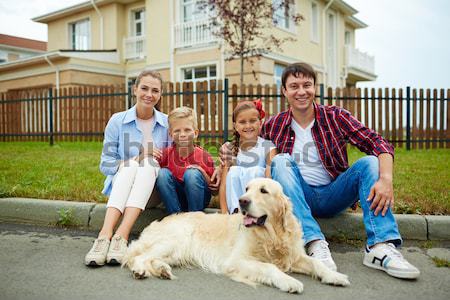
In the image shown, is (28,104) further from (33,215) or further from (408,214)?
(408,214)

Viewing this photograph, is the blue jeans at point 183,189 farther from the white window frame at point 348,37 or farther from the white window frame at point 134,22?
the white window frame at point 348,37

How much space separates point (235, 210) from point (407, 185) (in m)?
2.81

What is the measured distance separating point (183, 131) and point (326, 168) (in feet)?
4.64

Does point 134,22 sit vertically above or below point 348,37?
below

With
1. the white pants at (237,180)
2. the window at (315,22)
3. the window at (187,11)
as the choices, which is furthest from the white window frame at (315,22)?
A: the white pants at (237,180)

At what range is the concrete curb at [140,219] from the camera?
149 inches

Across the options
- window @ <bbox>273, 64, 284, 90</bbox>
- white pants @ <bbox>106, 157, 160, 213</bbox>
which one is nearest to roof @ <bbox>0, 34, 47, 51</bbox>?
window @ <bbox>273, 64, 284, 90</bbox>

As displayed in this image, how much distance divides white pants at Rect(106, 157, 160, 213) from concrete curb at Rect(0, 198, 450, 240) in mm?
683

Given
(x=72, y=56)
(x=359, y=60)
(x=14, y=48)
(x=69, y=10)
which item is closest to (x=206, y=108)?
(x=72, y=56)

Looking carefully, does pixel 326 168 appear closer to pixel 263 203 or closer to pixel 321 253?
pixel 321 253

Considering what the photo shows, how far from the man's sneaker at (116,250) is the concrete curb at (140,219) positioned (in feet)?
3.08

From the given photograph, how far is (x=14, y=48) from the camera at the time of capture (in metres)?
37.4

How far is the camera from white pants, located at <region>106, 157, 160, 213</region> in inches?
137

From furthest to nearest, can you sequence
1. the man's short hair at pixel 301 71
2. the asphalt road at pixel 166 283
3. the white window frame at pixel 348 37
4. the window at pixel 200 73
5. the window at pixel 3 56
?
the window at pixel 3 56
the white window frame at pixel 348 37
the window at pixel 200 73
the man's short hair at pixel 301 71
the asphalt road at pixel 166 283
